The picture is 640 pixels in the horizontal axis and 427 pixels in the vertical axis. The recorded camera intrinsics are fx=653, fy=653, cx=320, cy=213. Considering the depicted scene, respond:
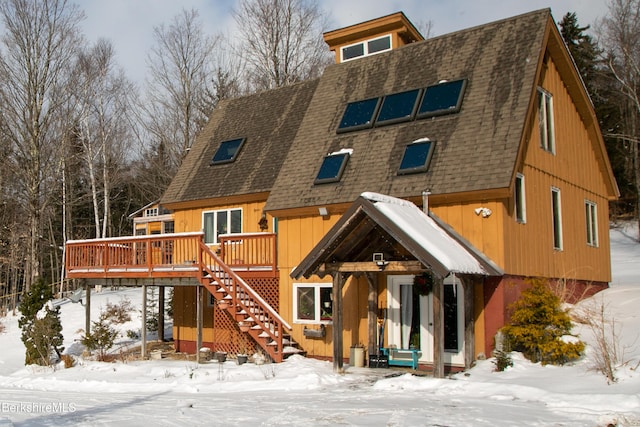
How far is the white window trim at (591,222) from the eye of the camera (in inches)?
759

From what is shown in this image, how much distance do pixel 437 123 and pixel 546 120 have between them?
309cm

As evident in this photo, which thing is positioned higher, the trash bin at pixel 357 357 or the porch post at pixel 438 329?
the porch post at pixel 438 329

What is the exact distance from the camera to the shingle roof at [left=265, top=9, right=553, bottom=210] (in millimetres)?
14773

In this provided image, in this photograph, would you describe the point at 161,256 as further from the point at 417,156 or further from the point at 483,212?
the point at 483,212

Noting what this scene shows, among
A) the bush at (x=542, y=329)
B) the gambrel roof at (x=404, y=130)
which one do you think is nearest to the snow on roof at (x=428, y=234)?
the gambrel roof at (x=404, y=130)

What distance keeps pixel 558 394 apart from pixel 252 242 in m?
10.1

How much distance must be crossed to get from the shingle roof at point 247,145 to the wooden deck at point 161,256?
1.77 meters

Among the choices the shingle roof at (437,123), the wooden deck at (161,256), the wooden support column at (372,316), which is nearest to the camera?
the shingle roof at (437,123)

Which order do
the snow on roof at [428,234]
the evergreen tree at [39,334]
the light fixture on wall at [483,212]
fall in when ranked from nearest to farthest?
the snow on roof at [428,234], the light fixture on wall at [483,212], the evergreen tree at [39,334]

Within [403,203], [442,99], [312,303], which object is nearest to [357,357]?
[312,303]

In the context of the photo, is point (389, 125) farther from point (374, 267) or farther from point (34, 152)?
point (34, 152)

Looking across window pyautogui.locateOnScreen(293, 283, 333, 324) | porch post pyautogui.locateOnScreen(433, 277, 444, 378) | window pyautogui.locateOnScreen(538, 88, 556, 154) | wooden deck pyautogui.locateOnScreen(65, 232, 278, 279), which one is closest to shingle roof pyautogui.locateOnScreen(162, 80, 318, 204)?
wooden deck pyautogui.locateOnScreen(65, 232, 278, 279)

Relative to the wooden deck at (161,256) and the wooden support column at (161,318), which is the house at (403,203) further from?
the wooden support column at (161,318)

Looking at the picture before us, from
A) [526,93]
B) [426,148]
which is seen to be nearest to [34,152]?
[426,148]
